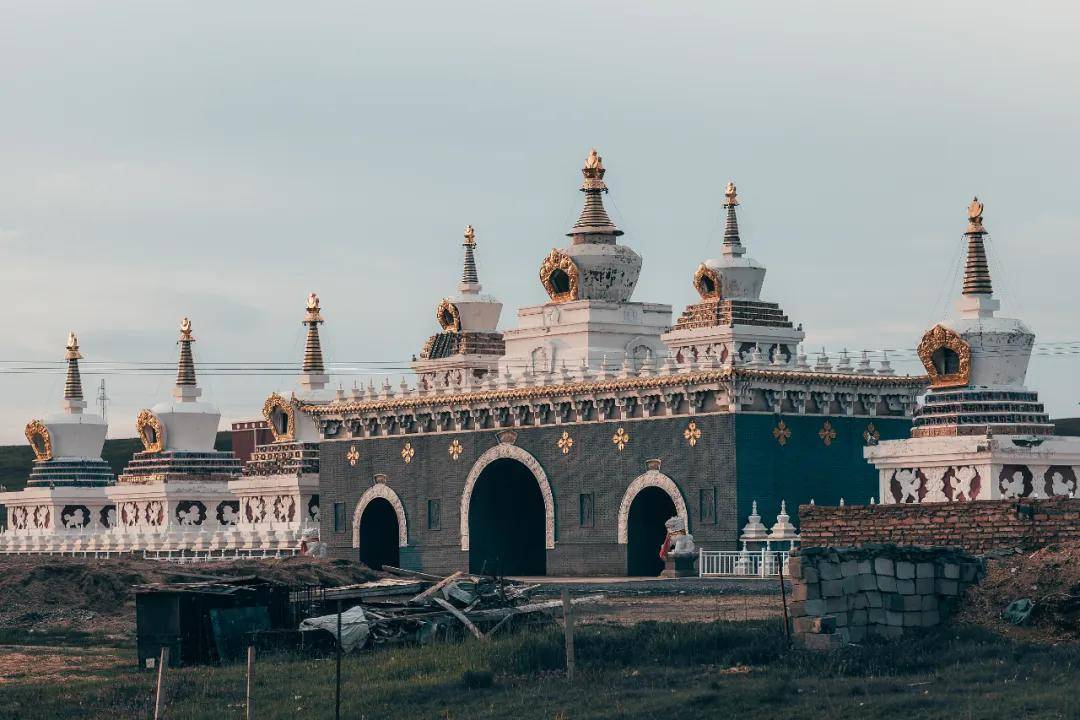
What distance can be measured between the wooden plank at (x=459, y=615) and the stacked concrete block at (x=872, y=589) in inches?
260

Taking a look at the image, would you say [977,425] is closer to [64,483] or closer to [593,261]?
[593,261]

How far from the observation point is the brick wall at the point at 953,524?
44312 mm

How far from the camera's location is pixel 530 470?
68812 mm

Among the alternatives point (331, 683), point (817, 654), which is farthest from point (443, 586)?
point (817, 654)

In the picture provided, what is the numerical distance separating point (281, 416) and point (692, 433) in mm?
27762

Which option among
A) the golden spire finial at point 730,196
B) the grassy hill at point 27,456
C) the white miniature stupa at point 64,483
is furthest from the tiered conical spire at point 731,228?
the grassy hill at point 27,456

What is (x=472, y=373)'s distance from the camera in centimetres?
7269

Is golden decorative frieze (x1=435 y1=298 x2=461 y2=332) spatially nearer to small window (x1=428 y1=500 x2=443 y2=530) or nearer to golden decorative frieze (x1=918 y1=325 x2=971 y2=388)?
small window (x1=428 y1=500 x2=443 y2=530)

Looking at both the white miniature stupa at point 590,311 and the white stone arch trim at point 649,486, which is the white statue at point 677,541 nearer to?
the white stone arch trim at point 649,486

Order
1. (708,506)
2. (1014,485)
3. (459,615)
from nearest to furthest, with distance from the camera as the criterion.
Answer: (459,615), (1014,485), (708,506)

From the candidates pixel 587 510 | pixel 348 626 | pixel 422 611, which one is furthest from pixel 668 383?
pixel 348 626

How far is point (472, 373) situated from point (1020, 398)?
21.1 meters

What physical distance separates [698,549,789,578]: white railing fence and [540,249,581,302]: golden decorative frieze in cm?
1140

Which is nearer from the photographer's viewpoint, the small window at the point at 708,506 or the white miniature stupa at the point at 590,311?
the small window at the point at 708,506
